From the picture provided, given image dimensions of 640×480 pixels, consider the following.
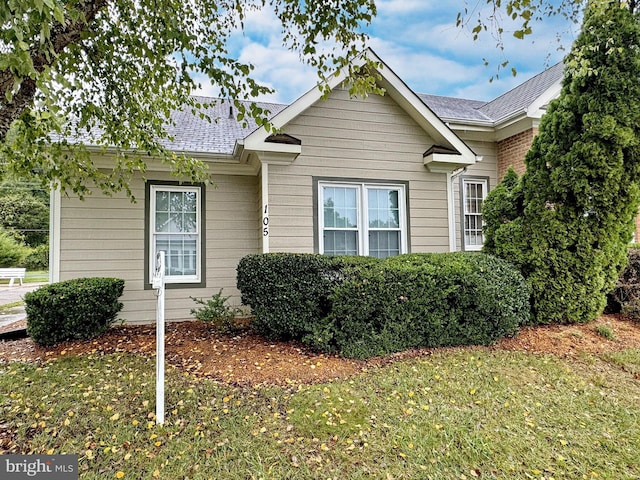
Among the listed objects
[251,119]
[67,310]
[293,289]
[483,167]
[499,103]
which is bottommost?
[67,310]

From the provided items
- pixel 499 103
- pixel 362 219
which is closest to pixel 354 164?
pixel 362 219

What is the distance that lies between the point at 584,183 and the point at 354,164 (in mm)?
3865

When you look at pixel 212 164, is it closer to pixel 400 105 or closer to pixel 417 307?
pixel 400 105

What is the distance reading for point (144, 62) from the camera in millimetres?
5441

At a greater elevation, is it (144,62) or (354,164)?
(144,62)

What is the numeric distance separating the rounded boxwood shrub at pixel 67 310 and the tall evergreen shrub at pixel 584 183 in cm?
705

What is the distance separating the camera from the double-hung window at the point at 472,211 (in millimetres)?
9234

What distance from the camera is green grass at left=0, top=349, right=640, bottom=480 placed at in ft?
9.18

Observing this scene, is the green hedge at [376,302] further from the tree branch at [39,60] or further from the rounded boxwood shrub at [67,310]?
the tree branch at [39,60]

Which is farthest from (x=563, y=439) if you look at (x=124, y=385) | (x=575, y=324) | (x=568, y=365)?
(x=124, y=385)

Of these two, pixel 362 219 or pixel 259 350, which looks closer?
pixel 259 350
